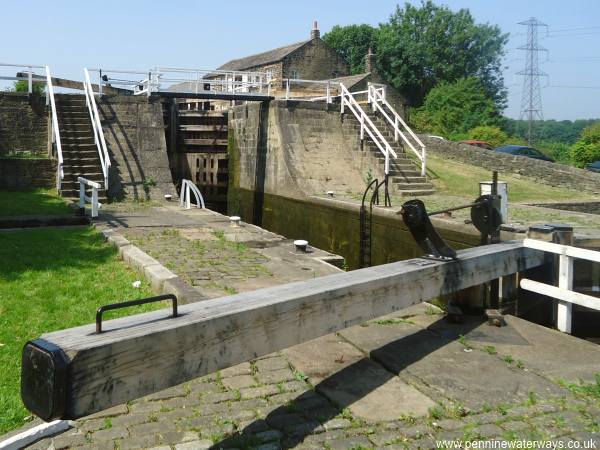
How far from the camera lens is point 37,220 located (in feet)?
31.3

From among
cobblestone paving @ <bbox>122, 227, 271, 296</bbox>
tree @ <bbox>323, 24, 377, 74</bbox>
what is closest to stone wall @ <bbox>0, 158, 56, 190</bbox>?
cobblestone paving @ <bbox>122, 227, 271, 296</bbox>

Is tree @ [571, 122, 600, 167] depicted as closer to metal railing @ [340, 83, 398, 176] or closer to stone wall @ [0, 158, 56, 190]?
metal railing @ [340, 83, 398, 176]

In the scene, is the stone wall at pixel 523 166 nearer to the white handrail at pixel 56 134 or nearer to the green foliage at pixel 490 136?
the green foliage at pixel 490 136

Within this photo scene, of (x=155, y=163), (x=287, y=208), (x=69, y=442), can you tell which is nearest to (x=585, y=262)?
(x=69, y=442)

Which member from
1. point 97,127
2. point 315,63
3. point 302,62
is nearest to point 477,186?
point 97,127

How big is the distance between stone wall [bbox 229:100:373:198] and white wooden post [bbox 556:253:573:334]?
34.0 feet

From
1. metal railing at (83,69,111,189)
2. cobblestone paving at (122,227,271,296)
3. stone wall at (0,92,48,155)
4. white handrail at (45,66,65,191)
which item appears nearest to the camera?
cobblestone paving at (122,227,271,296)

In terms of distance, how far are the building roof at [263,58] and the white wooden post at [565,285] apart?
32.5m

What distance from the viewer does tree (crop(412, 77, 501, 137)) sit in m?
41.5

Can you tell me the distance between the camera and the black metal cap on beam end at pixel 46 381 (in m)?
2.22

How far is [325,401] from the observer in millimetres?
3377

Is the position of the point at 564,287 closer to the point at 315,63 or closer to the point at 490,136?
the point at 490,136

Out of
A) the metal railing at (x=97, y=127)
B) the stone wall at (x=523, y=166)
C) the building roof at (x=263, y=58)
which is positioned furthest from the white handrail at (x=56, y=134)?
the building roof at (x=263, y=58)

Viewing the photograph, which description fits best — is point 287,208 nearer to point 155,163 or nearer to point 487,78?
point 155,163
